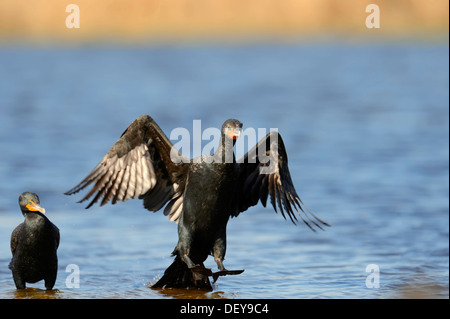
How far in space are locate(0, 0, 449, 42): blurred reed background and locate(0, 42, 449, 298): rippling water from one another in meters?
1.21

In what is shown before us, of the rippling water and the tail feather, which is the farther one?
the rippling water

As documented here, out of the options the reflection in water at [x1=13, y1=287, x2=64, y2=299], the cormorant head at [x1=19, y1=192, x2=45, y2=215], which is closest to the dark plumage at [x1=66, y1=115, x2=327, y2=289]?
the cormorant head at [x1=19, y1=192, x2=45, y2=215]

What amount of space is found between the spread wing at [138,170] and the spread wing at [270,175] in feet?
1.81

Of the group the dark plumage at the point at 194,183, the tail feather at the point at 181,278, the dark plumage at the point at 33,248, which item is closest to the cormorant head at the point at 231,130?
the dark plumage at the point at 194,183

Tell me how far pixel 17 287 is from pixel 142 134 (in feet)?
5.46

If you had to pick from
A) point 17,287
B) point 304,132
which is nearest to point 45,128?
point 304,132

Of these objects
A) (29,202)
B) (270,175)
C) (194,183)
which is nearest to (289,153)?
(270,175)

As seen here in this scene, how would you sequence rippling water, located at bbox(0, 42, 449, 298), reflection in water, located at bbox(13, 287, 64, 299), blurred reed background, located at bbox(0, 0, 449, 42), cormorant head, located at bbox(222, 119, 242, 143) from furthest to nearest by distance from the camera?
blurred reed background, located at bbox(0, 0, 449, 42) < rippling water, located at bbox(0, 42, 449, 298) < reflection in water, located at bbox(13, 287, 64, 299) < cormorant head, located at bbox(222, 119, 242, 143)

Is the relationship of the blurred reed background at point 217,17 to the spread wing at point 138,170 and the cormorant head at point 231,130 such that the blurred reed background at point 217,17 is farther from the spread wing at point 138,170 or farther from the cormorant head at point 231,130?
the cormorant head at point 231,130

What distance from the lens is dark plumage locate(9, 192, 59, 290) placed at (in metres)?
7.33

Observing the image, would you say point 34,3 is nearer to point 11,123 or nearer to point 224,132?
point 11,123

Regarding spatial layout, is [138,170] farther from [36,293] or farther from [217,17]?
[217,17]

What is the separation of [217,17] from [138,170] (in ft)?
86.7

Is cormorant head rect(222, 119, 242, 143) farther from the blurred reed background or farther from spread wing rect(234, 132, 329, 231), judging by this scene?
the blurred reed background
